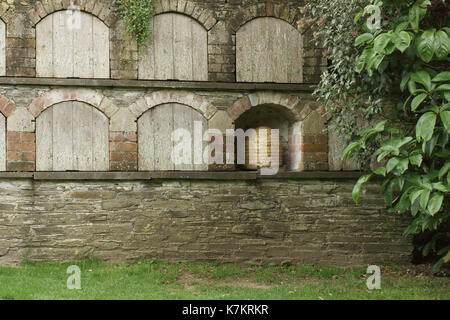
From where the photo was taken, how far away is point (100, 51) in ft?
23.1

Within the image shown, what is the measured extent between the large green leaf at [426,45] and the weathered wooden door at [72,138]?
Answer: 4515 mm

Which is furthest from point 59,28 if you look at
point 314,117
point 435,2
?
point 435,2

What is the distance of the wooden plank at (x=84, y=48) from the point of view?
7.00m

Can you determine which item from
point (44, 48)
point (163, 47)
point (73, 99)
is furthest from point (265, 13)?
point (44, 48)

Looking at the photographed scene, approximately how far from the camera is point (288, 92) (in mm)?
7379

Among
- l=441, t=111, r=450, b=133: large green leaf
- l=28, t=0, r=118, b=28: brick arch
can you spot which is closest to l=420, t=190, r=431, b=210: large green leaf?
l=441, t=111, r=450, b=133: large green leaf

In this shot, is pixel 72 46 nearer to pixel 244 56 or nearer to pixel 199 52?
pixel 199 52

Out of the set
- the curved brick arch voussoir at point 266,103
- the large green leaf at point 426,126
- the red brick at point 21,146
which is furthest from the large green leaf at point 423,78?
the red brick at point 21,146

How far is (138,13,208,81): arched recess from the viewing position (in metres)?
7.15

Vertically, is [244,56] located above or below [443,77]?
above

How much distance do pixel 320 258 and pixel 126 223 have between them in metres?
3.06

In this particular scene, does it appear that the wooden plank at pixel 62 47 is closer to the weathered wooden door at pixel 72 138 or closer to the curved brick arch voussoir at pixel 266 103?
the weathered wooden door at pixel 72 138

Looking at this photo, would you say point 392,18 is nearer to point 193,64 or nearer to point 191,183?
point 193,64

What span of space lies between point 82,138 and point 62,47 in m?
1.40
